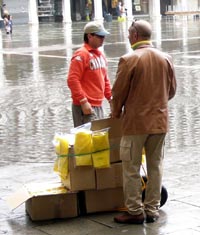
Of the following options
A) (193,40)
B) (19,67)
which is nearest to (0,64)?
(19,67)

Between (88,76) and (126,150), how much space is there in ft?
4.30

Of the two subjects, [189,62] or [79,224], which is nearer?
[79,224]

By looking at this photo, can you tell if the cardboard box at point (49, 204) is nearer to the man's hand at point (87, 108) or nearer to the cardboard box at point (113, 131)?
the cardboard box at point (113, 131)

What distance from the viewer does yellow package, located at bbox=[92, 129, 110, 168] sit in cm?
663

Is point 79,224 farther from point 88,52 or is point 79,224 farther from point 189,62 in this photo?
point 189,62

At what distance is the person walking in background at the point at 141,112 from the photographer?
6254 mm

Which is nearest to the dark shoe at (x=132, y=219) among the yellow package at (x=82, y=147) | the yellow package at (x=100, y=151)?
the yellow package at (x=100, y=151)

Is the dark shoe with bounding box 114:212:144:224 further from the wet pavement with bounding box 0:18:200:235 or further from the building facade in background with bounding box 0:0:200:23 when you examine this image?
the building facade in background with bounding box 0:0:200:23

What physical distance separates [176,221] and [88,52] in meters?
1.96

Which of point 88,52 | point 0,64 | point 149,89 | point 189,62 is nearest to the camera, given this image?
point 149,89

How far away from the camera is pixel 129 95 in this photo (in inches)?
249

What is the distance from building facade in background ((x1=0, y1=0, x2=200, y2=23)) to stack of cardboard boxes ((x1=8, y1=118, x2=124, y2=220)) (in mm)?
58366

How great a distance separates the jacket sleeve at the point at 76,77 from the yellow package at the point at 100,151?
0.80 m

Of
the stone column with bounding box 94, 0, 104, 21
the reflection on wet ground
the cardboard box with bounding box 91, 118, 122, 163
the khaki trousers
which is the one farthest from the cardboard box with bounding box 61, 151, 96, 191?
the stone column with bounding box 94, 0, 104, 21
